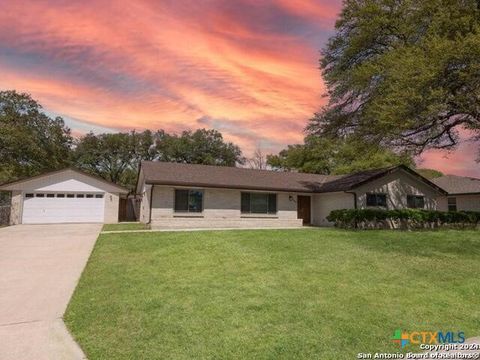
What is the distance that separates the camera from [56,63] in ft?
39.9

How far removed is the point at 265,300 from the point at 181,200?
52.6 ft

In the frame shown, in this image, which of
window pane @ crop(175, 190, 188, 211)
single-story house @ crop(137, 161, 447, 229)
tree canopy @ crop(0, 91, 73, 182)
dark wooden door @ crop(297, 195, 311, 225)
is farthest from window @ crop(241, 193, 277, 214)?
tree canopy @ crop(0, 91, 73, 182)

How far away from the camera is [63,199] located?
24.0 metres

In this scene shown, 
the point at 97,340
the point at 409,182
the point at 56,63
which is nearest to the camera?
the point at 97,340

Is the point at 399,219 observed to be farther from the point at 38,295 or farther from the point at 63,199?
the point at 63,199

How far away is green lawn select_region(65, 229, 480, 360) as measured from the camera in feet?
14.7

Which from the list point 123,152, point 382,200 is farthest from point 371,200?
point 123,152

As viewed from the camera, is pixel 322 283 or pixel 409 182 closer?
pixel 322 283

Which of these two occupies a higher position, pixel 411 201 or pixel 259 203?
pixel 411 201

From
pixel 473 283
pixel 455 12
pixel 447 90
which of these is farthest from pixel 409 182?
pixel 473 283

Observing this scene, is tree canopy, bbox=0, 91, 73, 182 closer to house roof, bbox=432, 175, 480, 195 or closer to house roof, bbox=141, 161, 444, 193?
house roof, bbox=141, 161, 444, 193

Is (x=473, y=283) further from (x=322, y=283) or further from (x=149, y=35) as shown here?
(x=149, y=35)

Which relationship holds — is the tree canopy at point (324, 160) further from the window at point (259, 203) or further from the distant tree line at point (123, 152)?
the window at point (259, 203)

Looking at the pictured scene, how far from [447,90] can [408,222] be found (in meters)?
8.83
